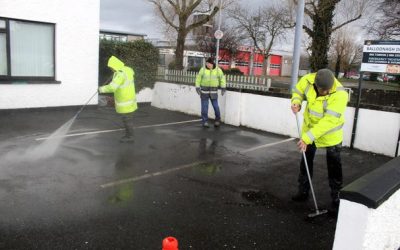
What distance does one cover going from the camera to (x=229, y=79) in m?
14.1

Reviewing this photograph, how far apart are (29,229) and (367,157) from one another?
6.56m

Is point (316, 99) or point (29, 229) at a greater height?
point (316, 99)

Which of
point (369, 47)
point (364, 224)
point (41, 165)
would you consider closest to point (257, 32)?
point (369, 47)

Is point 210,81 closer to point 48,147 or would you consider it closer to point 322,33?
point 48,147

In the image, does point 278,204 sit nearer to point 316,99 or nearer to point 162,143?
point 316,99

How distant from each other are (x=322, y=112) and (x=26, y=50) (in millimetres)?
9608

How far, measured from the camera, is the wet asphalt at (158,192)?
418 centimetres

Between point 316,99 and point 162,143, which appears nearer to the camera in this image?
point 316,99

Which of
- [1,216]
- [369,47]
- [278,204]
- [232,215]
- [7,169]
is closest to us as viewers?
[1,216]

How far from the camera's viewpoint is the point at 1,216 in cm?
448

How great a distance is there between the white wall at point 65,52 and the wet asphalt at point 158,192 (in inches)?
84.6

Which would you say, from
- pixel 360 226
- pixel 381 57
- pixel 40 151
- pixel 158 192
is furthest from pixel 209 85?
pixel 360 226

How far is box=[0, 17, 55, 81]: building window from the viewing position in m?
10.9

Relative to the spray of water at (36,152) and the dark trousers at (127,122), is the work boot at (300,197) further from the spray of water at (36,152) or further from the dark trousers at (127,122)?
the spray of water at (36,152)
